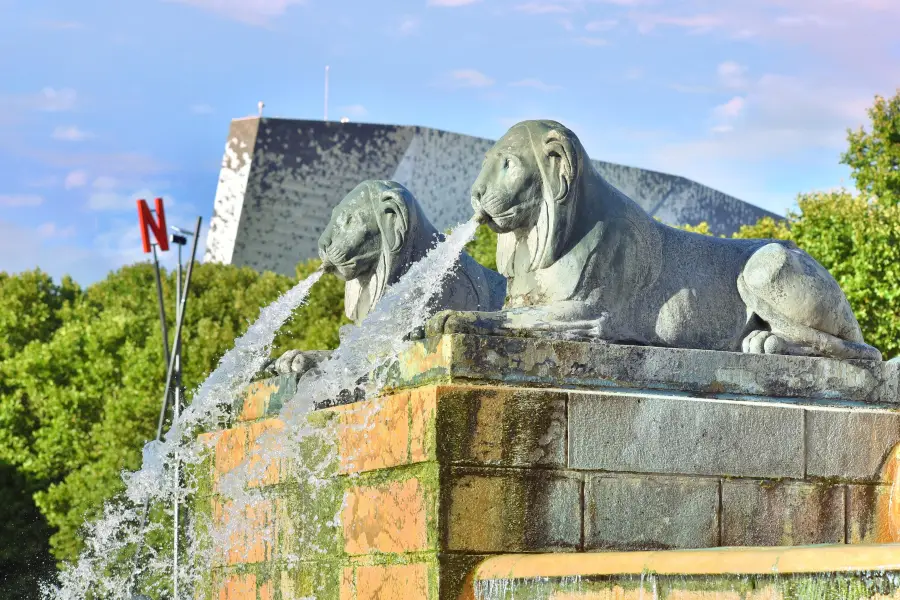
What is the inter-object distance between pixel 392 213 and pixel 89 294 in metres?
32.9

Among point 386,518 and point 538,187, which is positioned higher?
point 538,187

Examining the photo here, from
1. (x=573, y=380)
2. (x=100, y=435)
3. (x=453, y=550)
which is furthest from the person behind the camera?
(x=100, y=435)

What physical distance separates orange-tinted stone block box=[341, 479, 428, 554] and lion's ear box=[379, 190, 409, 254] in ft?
10.1

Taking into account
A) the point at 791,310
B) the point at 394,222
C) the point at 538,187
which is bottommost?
the point at 791,310

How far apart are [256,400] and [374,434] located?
7.81 feet

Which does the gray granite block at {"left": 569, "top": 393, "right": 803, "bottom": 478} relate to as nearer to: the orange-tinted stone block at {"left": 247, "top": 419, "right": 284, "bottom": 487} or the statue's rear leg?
the statue's rear leg

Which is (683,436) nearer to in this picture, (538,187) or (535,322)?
(535,322)

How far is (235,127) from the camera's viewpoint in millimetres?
51906

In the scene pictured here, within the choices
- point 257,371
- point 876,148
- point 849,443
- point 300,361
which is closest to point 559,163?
point 849,443

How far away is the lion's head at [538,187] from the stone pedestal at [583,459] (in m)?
0.98

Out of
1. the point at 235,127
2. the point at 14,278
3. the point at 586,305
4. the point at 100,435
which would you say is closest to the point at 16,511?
the point at 100,435

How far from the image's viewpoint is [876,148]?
33188 mm

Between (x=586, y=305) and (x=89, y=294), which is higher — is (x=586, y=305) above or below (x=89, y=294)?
below

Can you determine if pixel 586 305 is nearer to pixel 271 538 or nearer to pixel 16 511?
pixel 271 538
